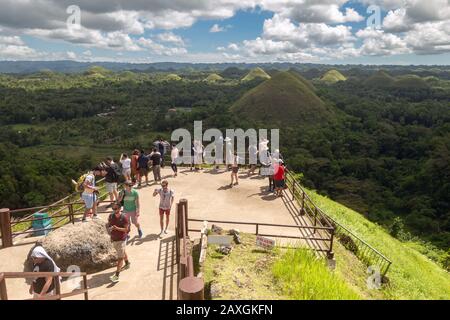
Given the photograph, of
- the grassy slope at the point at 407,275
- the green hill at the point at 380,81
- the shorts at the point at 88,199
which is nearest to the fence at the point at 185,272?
the shorts at the point at 88,199

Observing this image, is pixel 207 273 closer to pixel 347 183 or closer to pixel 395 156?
pixel 347 183

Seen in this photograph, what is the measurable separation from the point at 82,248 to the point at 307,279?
17.7 ft

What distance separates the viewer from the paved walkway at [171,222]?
315 inches

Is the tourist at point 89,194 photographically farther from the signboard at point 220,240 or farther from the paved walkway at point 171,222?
the signboard at point 220,240

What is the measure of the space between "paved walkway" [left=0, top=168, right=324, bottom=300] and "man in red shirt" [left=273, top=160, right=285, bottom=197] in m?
0.41

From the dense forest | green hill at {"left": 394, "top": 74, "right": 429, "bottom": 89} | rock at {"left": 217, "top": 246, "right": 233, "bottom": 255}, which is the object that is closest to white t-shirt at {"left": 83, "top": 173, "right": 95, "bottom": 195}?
rock at {"left": 217, "top": 246, "right": 233, "bottom": 255}

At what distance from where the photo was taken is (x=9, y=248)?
9.96 m

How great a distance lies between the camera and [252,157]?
16.3m

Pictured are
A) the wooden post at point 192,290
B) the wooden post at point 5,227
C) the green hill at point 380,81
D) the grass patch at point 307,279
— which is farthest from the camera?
the green hill at point 380,81

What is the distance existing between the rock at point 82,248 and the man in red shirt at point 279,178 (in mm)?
6798

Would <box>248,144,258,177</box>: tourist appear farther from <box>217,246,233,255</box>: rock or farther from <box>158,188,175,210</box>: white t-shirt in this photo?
<box>217,246,233,255</box>: rock

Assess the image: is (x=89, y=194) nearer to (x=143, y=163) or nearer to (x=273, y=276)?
(x=143, y=163)

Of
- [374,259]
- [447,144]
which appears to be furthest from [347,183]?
[374,259]

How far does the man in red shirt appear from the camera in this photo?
13.7 meters
